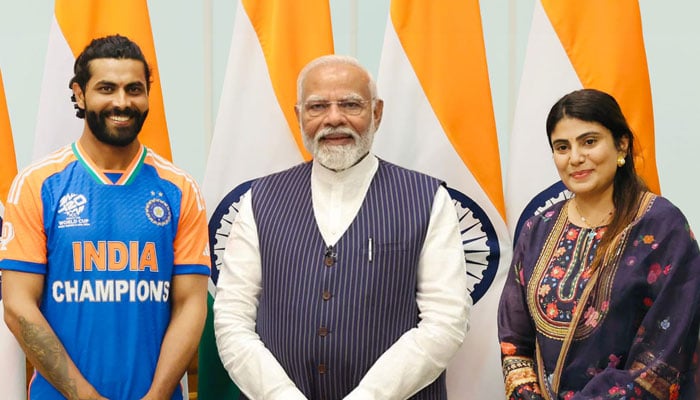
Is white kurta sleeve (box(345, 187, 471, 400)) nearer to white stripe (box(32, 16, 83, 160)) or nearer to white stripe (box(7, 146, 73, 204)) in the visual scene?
white stripe (box(7, 146, 73, 204))

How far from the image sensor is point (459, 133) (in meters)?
2.79

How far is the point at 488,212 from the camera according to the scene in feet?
9.11

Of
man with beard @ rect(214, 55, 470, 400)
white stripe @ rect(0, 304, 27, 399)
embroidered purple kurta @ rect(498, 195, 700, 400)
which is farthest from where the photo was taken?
white stripe @ rect(0, 304, 27, 399)

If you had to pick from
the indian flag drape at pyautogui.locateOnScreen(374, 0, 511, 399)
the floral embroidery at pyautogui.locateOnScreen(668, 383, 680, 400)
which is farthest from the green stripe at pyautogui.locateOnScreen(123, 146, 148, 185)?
the floral embroidery at pyautogui.locateOnScreen(668, 383, 680, 400)

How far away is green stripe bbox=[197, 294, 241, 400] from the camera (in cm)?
273

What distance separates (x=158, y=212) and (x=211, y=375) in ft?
2.21

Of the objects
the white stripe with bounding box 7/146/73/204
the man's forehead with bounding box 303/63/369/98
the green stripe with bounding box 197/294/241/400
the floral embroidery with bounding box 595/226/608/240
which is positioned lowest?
the green stripe with bounding box 197/294/241/400

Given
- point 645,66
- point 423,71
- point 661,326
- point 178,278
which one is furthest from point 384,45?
point 661,326

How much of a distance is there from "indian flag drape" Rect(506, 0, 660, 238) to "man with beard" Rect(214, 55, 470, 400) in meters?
0.59

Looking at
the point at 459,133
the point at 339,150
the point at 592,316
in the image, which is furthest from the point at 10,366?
the point at 592,316

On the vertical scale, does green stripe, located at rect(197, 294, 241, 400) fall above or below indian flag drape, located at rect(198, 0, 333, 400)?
below

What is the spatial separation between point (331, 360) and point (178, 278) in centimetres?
47

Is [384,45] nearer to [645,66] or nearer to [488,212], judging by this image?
[488,212]

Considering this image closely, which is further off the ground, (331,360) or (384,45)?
(384,45)
